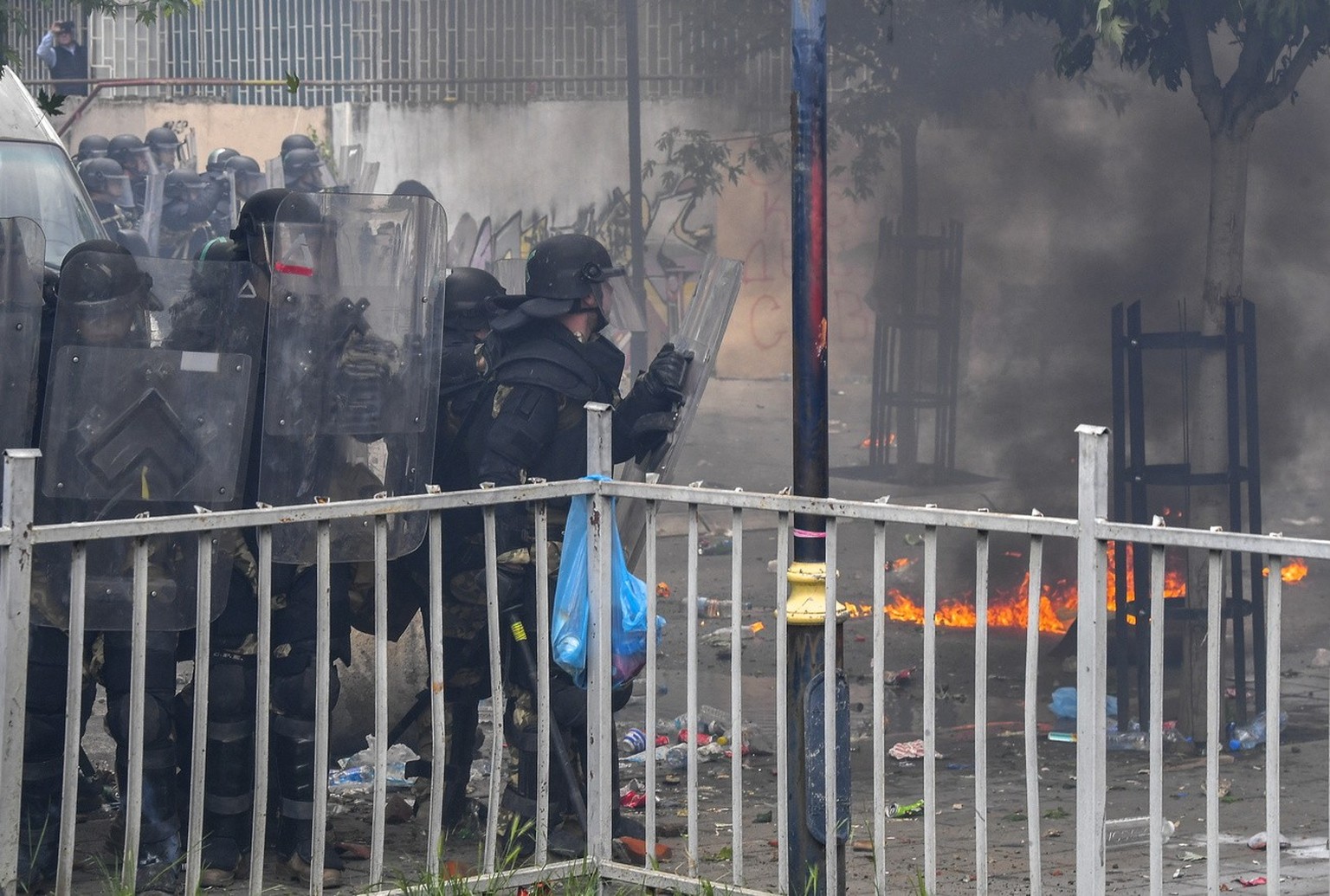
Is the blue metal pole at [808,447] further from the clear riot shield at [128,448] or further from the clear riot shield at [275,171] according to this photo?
the clear riot shield at [275,171]

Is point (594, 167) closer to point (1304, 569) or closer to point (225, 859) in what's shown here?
point (1304, 569)

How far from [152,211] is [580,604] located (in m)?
16.9

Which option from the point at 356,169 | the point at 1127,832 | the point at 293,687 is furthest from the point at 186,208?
the point at 1127,832

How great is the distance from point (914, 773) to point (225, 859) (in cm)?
273

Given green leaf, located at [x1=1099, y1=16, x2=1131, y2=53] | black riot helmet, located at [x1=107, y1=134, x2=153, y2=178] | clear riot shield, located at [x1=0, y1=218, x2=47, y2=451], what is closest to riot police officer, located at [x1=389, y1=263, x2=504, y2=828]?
clear riot shield, located at [x1=0, y1=218, x2=47, y2=451]

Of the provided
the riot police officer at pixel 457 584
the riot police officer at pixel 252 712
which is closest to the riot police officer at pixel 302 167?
the riot police officer at pixel 457 584

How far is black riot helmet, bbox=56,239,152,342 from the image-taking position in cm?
466

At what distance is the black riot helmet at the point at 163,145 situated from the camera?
2081 cm

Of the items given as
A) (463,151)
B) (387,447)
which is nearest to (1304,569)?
(387,447)

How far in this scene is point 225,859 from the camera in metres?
4.72

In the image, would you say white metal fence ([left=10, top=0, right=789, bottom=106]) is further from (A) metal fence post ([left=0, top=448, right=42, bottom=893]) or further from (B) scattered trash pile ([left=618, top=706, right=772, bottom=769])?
(A) metal fence post ([left=0, top=448, right=42, bottom=893])

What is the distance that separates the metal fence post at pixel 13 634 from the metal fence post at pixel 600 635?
1397 millimetres

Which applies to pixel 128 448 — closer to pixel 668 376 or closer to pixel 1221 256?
pixel 668 376

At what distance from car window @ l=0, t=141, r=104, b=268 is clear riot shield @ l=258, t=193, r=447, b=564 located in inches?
130
